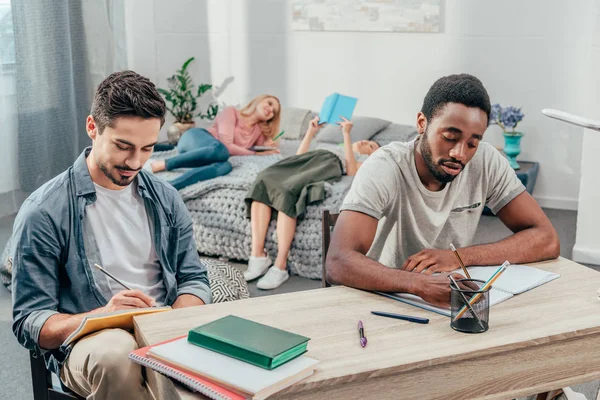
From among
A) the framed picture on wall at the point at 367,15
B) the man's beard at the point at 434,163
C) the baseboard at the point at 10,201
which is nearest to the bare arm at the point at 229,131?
the framed picture on wall at the point at 367,15

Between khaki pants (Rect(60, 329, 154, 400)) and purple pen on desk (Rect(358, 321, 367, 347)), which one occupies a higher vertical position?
purple pen on desk (Rect(358, 321, 367, 347))

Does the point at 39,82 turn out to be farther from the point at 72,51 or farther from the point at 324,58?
the point at 324,58

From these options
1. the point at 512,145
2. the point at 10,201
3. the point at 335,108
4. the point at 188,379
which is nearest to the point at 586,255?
the point at 512,145

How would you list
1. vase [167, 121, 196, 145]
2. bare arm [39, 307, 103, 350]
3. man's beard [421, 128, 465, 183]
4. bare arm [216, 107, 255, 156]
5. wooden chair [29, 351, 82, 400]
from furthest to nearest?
vase [167, 121, 196, 145] → bare arm [216, 107, 255, 156] → man's beard [421, 128, 465, 183] → wooden chair [29, 351, 82, 400] → bare arm [39, 307, 103, 350]

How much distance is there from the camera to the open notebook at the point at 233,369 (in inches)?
48.2

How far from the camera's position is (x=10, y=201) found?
4934 millimetres

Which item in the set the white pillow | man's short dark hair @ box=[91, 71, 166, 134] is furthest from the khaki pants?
Result: the white pillow

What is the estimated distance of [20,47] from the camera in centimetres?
480

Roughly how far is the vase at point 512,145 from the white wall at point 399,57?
258 millimetres

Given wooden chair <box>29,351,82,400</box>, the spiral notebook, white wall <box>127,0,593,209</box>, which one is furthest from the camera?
white wall <box>127,0,593,209</box>

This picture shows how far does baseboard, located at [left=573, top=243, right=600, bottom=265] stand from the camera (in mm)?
4055

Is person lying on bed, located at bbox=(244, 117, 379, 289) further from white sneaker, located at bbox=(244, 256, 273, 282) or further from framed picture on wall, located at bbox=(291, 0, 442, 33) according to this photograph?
framed picture on wall, located at bbox=(291, 0, 442, 33)

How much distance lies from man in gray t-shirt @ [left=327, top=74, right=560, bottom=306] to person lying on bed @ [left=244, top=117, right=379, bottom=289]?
162 centimetres

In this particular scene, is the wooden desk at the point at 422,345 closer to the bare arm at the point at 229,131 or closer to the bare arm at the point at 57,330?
the bare arm at the point at 57,330
